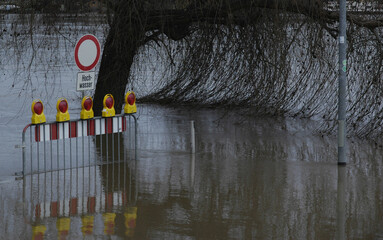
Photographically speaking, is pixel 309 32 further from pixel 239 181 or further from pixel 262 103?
pixel 239 181

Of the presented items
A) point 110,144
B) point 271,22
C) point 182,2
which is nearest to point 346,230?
point 110,144

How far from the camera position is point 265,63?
15.9 metres

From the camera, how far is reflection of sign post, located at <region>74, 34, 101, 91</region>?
11.1m

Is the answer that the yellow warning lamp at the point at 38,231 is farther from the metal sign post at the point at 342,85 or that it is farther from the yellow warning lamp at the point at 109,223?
the metal sign post at the point at 342,85

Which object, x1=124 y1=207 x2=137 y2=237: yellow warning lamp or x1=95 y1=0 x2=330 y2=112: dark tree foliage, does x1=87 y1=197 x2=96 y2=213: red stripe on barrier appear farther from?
x1=95 y1=0 x2=330 y2=112: dark tree foliage

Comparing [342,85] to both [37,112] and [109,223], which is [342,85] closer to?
[37,112]

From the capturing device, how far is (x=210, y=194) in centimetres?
948

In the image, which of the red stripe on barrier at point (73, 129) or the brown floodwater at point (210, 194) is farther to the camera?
the red stripe on barrier at point (73, 129)

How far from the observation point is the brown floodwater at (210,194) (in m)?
7.86

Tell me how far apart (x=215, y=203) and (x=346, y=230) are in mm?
1713

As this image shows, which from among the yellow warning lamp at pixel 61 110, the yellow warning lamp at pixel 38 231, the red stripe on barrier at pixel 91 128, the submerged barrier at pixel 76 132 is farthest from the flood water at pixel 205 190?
the yellow warning lamp at pixel 61 110

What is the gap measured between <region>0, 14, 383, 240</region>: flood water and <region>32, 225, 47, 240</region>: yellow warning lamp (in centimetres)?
1

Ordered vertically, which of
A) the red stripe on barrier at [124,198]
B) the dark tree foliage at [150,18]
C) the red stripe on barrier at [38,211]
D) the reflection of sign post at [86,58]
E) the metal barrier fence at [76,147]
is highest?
the dark tree foliage at [150,18]

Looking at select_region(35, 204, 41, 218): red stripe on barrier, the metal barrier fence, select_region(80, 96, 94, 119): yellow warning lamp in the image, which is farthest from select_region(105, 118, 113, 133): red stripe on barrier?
select_region(35, 204, 41, 218): red stripe on barrier
